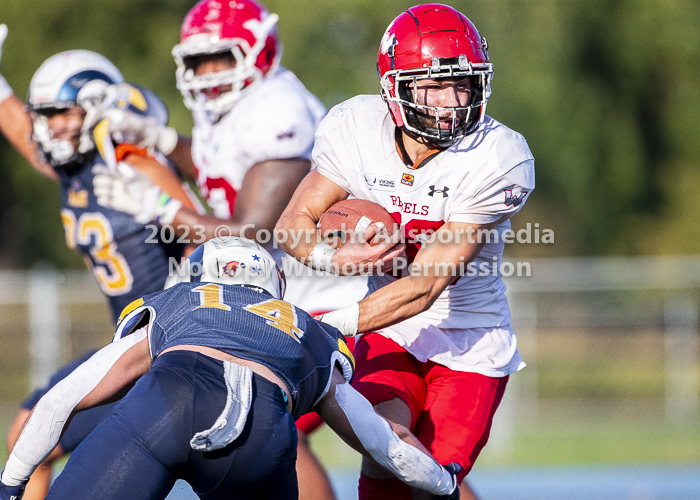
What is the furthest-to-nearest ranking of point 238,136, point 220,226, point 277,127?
point 238,136, point 277,127, point 220,226

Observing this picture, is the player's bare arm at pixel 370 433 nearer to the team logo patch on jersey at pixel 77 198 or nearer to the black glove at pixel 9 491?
the black glove at pixel 9 491

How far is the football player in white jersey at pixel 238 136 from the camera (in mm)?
4262

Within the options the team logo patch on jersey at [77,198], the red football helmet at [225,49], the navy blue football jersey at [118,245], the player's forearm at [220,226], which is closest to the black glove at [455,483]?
the player's forearm at [220,226]

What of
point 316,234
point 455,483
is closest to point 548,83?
point 316,234

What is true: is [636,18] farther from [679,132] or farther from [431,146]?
[431,146]

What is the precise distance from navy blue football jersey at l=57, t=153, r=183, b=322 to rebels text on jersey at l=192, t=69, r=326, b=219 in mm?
380

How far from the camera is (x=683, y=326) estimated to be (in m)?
11.5

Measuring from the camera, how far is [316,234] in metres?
3.28

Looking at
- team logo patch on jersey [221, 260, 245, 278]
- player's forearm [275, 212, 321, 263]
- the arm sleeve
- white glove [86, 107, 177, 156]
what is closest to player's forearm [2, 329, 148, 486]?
team logo patch on jersey [221, 260, 245, 278]

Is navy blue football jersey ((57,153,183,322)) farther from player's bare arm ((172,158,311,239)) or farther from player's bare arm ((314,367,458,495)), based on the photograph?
player's bare arm ((314,367,458,495))

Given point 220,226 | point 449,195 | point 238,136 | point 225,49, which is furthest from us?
point 225,49

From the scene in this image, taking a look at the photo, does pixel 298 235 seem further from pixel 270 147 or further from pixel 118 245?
pixel 118 245

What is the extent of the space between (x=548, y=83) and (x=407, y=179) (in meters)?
11.7

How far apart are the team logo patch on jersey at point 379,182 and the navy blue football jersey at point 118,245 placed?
1648 mm
